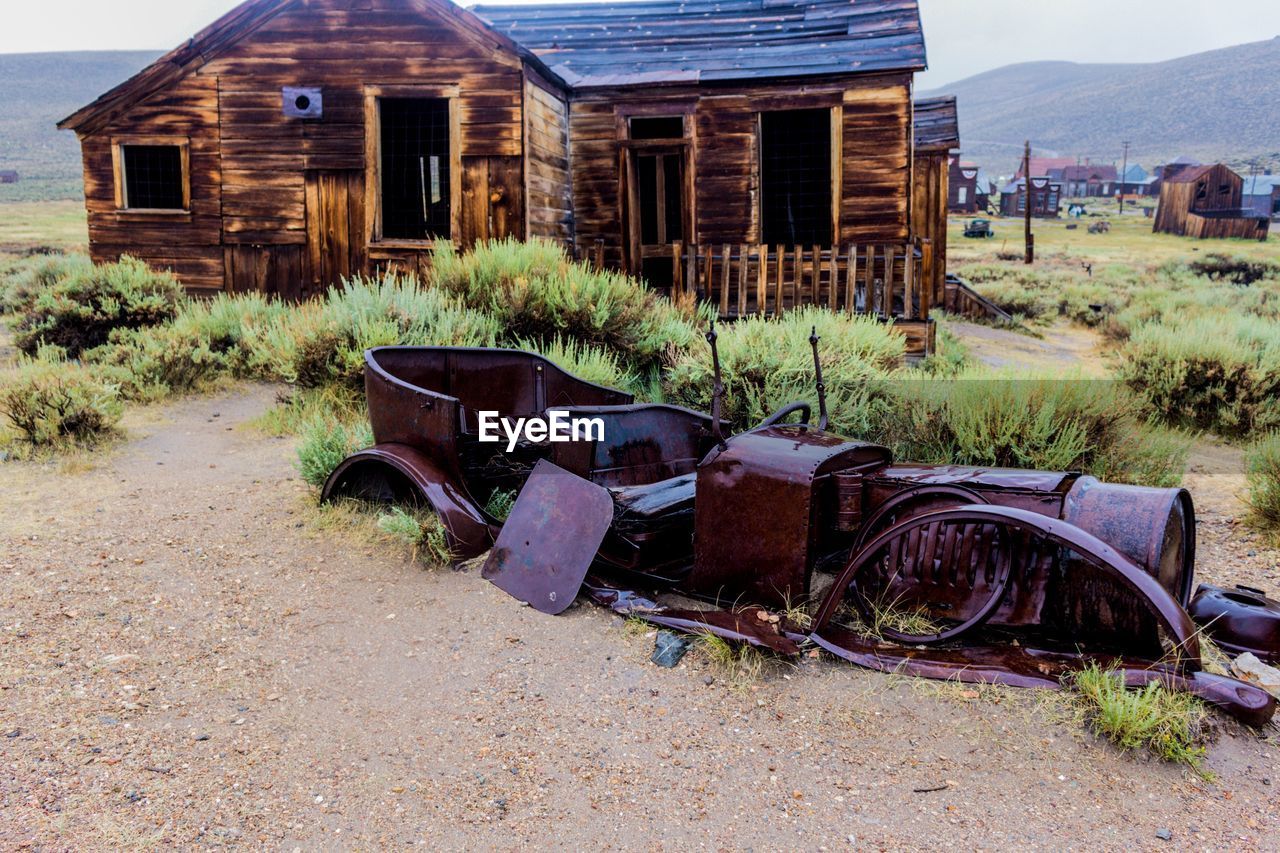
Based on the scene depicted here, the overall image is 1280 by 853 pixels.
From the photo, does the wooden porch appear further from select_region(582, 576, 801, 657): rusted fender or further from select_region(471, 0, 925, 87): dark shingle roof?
select_region(582, 576, 801, 657): rusted fender

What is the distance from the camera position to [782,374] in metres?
6.56

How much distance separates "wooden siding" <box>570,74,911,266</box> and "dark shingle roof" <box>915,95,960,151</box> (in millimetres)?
4110

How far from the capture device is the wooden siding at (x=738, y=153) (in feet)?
38.9

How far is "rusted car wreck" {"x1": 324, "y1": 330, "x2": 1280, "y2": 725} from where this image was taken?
10.4 ft

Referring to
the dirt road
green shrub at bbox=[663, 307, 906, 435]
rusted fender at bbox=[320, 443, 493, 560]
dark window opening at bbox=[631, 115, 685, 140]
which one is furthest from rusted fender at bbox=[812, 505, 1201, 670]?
dark window opening at bbox=[631, 115, 685, 140]

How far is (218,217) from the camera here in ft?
40.1

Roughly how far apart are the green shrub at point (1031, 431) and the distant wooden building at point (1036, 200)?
6019 cm

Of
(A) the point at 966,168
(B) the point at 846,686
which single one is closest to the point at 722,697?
(B) the point at 846,686

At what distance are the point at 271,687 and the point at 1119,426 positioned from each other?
17.0 feet

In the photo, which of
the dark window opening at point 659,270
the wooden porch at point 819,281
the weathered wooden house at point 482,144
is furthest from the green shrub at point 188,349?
the dark window opening at point 659,270

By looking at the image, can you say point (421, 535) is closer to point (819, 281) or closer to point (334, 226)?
point (819, 281)

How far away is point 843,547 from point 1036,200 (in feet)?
213

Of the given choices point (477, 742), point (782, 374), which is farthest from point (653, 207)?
point (477, 742)
